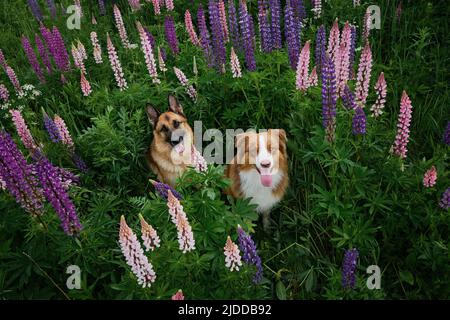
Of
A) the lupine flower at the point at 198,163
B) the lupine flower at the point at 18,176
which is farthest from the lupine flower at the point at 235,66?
the lupine flower at the point at 18,176

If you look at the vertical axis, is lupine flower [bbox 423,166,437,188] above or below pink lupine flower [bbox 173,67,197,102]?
below

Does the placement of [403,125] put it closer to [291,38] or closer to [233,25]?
[291,38]

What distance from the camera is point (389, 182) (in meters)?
3.58

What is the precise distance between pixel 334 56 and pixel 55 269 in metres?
3.21

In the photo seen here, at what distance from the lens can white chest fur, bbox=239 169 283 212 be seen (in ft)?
12.3

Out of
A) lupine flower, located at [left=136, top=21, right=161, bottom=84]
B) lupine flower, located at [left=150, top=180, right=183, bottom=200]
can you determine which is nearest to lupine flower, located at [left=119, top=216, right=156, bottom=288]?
lupine flower, located at [left=150, top=180, right=183, bottom=200]

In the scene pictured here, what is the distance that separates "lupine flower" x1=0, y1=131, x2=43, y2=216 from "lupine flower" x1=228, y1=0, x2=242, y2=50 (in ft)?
10.4

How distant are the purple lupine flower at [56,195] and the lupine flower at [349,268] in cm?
210

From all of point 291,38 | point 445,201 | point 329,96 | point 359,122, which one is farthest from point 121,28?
point 445,201

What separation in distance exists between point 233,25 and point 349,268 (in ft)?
11.5

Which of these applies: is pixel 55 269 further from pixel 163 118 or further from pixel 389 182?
pixel 389 182

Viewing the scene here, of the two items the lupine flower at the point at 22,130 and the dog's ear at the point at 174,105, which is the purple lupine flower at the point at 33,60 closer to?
the lupine flower at the point at 22,130

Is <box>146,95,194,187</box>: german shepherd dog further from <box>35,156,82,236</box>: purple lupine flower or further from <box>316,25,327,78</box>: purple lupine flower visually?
<box>316,25,327,78</box>: purple lupine flower

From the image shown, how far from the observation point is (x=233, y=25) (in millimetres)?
5117
